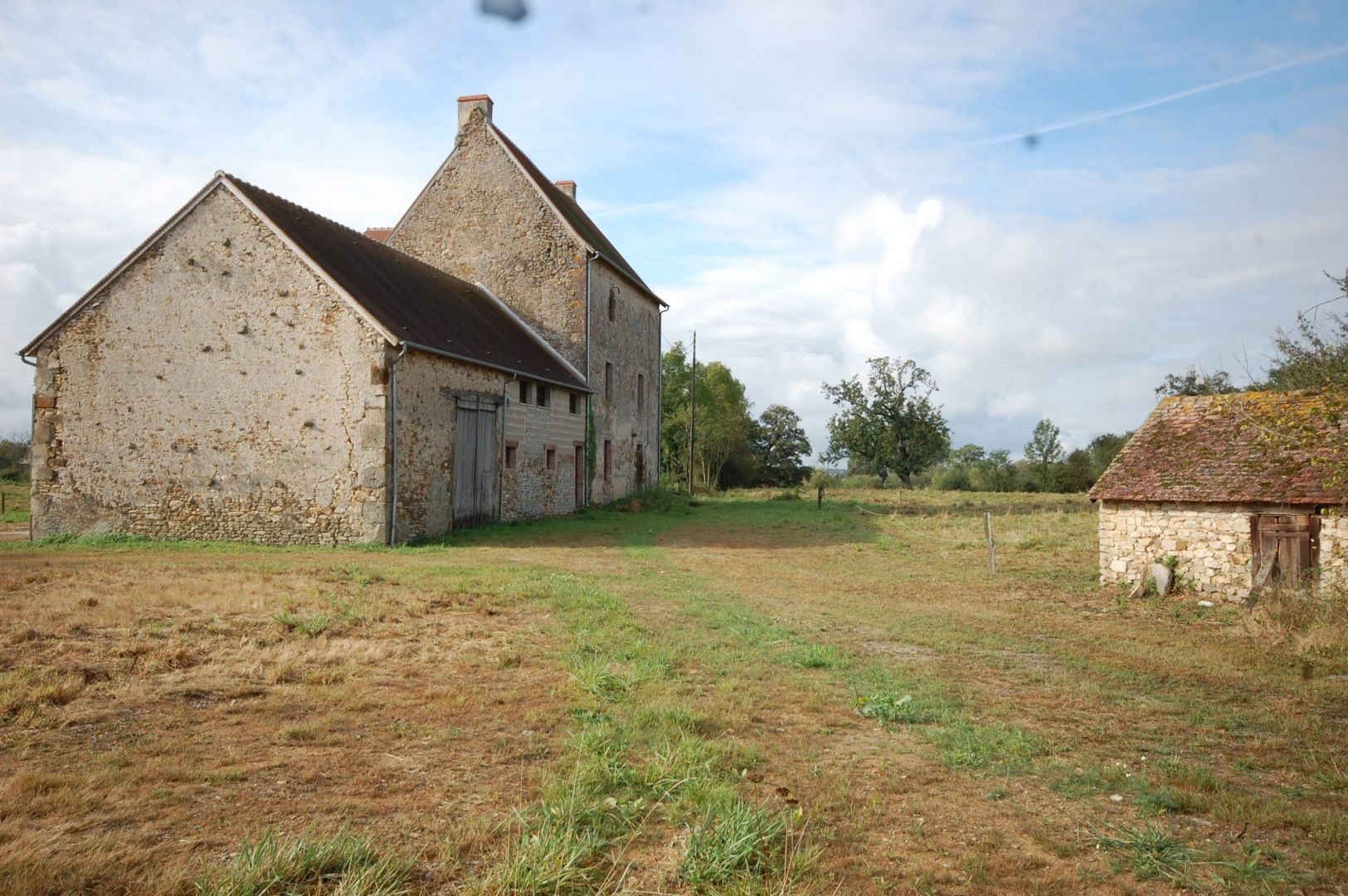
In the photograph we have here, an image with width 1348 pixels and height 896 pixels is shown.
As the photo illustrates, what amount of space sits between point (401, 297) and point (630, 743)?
15502mm

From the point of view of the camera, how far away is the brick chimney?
2627 centimetres

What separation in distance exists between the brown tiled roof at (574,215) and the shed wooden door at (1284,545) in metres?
18.3

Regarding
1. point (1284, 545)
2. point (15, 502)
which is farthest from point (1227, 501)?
point (15, 502)

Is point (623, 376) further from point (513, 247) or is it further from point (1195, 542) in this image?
point (1195, 542)

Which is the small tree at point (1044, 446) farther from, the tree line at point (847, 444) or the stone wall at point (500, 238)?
the stone wall at point (500, 238)

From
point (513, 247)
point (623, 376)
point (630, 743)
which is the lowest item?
point (630, 743)

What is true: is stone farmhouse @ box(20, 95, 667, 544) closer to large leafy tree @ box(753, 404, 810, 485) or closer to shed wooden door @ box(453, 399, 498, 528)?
shed wooden door @ box(453, 399, 498, 528)

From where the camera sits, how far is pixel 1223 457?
46.2 feet

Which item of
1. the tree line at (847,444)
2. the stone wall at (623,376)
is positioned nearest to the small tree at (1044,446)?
the tree line at (847,444)

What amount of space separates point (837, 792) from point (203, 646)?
17.6 ft

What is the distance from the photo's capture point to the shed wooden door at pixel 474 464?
1870 centimetres

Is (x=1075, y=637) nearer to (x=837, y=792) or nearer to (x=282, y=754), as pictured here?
(x=837, y=792)

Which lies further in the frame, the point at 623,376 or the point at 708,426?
the point at 708,426

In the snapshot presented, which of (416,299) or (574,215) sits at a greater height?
(574,215)
